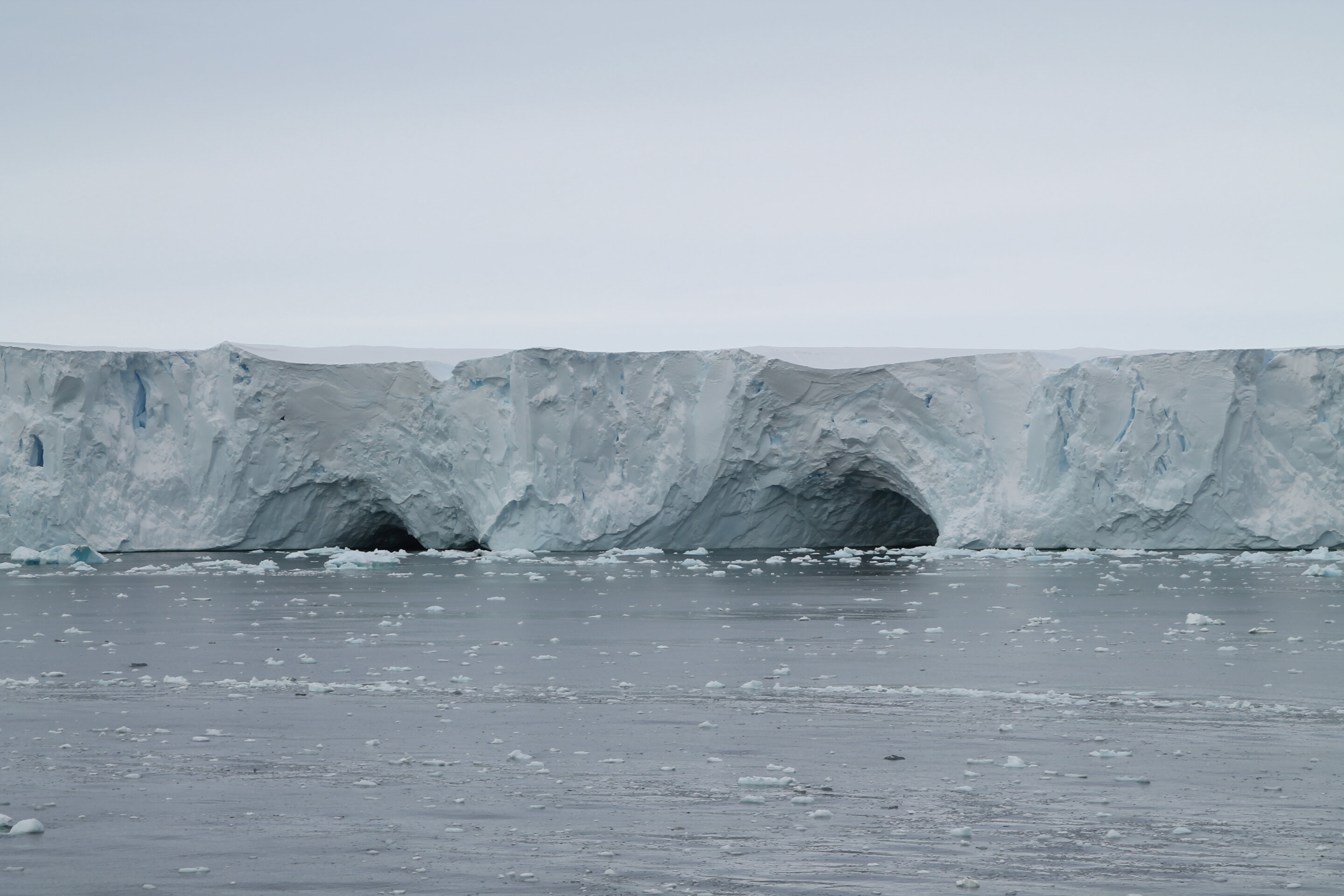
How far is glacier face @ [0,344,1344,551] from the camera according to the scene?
22859 millimetres

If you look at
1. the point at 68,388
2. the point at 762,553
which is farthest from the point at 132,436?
the point at 762,553

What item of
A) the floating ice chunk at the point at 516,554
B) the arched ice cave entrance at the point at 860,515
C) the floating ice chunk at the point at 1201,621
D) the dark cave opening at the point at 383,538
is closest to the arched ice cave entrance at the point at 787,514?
the arched ice cave entrance at the point at 860,515

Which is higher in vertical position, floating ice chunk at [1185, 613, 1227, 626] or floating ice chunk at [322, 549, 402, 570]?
floating ice chunk at [1185, 613, 1227, 626]

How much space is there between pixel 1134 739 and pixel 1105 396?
58.1ft

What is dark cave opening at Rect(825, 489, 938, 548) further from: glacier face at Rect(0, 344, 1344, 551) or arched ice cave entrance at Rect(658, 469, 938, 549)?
glacier face at Rect(0, 344, 1344, 551)

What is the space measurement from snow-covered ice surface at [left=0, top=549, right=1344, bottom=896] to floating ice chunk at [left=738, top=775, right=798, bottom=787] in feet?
0.09

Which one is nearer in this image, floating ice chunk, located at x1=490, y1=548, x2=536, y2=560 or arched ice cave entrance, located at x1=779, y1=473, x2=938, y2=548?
floating ice chunk, located at x1=490, y1=548, x2=536, y2=560

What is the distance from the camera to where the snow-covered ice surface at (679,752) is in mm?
3955

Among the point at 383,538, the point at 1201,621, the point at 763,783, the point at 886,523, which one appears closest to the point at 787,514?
the point at 886,523

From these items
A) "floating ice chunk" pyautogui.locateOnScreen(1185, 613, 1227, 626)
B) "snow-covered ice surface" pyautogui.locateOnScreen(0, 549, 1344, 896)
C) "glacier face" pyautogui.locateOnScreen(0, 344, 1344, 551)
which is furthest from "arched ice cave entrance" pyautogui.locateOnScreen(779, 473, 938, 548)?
"floating ice chunk" pyautogui.locateOnScreen(1185, 613, 1227, 626)

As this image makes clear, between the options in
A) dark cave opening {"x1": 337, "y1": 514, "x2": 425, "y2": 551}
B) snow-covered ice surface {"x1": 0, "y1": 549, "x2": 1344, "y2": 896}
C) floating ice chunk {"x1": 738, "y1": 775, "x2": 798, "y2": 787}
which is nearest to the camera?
snow-covered ice surface {"x1": 0, "y1": 549, "x2": 1344, "y2": 896}

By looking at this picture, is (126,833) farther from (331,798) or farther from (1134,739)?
(1134,739)

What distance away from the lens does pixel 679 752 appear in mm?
5711

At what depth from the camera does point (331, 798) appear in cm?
487
